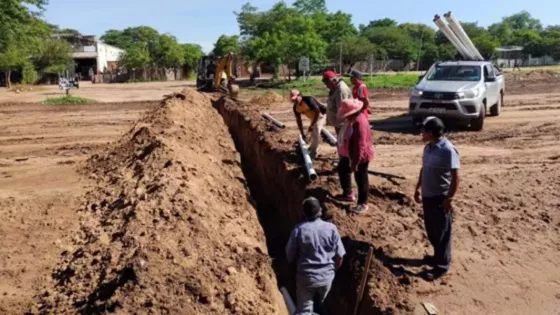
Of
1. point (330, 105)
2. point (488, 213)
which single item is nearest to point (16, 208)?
point (330, 105)

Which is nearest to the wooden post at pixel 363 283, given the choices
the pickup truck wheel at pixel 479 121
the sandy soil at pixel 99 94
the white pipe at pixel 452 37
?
the pickup truck wheel at pixel 479 121

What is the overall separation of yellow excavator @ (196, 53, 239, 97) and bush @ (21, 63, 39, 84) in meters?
31.9

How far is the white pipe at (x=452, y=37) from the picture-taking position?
1778 centimetres

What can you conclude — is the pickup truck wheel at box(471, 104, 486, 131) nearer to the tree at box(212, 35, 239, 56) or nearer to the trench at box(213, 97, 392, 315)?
the trench at box(213, 97, 392, 315)

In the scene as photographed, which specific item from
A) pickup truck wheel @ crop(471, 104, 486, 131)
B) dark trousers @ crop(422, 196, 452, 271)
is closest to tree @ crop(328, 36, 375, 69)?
pickup truck wheel @ crop(471, 104, 486, 131)

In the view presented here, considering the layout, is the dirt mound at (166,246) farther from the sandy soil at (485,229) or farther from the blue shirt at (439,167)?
the blue shirt at (439,167)

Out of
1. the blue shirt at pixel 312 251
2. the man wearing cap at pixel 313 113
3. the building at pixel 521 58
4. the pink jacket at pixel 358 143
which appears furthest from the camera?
the building at pixel 521 58

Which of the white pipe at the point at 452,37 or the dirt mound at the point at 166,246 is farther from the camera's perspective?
the white pipe at the point at 452,37

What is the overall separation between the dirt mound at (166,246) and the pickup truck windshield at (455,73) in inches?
266

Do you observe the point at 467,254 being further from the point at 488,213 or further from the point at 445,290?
the point at 488,213

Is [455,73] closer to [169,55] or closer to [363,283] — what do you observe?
[363,283]

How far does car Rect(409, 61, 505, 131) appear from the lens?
45.8 ft

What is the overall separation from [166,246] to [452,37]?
14599 millimetres

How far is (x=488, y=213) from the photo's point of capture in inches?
300
